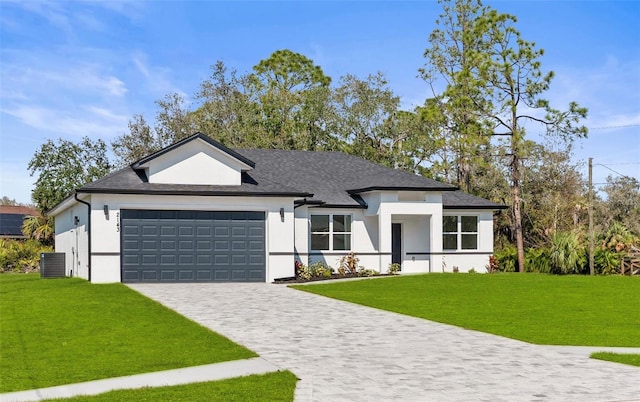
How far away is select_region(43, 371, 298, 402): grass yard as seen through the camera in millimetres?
8836

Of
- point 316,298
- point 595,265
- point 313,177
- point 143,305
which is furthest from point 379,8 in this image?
point 595,265

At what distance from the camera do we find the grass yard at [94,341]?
34.9ft

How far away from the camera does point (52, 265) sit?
32.5m

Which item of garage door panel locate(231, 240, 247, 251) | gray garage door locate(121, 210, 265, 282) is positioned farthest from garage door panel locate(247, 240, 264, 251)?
garage door panel locate(231, 240, 247, 251)

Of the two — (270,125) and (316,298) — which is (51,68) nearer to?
(316,298)

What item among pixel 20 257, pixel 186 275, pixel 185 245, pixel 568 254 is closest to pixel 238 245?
pixel 185 245

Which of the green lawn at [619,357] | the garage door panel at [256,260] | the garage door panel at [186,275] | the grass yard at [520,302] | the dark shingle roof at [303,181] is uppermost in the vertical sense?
the dark shingle roof at [303,181]

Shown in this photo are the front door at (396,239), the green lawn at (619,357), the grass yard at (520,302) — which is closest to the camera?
the green lawn at (619,357)

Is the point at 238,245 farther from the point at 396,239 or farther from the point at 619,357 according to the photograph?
the point at 619,357

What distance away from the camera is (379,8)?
2225 centimetres

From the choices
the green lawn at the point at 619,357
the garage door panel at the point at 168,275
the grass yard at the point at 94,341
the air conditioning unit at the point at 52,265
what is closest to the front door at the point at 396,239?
the garage door panel at the point at 168,275

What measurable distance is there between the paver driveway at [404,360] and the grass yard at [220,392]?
271 mm

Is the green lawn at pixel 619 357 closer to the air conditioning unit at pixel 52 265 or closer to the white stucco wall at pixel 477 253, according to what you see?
the white stucco wall at pixel 477 253

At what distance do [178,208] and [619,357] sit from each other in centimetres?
1869
